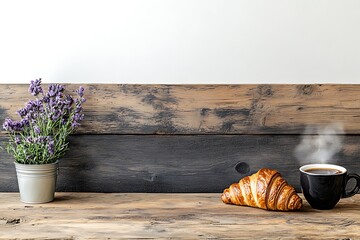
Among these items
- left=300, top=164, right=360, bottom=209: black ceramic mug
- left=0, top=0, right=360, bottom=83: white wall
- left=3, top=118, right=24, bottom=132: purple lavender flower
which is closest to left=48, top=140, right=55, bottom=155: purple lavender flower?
left=3, top=118, right=24, bottom=132: purple lavender flower

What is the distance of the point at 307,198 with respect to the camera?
1.39 metres

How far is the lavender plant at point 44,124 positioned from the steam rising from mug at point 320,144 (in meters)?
0.69

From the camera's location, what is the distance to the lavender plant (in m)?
1.44

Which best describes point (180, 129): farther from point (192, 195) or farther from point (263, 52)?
point (263, 52)

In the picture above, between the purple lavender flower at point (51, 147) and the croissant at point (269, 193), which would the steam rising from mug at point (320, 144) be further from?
the purple lavender flower at point (51, 147)

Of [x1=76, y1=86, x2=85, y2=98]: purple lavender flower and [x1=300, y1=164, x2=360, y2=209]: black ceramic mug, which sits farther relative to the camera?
[x1=76, y1=86, x2=85, y2=98]: purple lavender flower

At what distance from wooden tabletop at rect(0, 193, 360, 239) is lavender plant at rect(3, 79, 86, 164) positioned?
146 millimetres

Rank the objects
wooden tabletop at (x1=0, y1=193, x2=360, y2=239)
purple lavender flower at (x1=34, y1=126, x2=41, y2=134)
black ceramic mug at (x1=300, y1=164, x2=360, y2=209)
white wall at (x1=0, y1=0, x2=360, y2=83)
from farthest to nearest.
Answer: white wall at (x1=0, y1=0, x2=360, y2=83), purple lavender flower at (x1=34, y1=126, x2=41, y2=134), black ceramic mug at (x1=300, y1=164, x2=360, y2=209), wooden tabletop at (x1=0, y1=193, x2=360, y2=239)

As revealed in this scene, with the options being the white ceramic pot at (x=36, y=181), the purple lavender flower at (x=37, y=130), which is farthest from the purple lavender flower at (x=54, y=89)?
the white ceramic pot at (x=36, y=181)

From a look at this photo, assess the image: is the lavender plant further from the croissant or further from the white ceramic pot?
the croissant

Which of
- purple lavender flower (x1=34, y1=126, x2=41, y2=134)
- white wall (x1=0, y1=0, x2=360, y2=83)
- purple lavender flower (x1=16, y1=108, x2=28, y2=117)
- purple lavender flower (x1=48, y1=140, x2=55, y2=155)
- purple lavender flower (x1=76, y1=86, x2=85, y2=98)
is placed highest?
white wall (x1=0, y1=0, x2=360, y2=83)

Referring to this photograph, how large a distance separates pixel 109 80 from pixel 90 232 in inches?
22.0

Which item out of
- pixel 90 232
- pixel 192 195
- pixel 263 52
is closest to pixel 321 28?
pixel 263 52

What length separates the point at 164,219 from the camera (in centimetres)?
130
